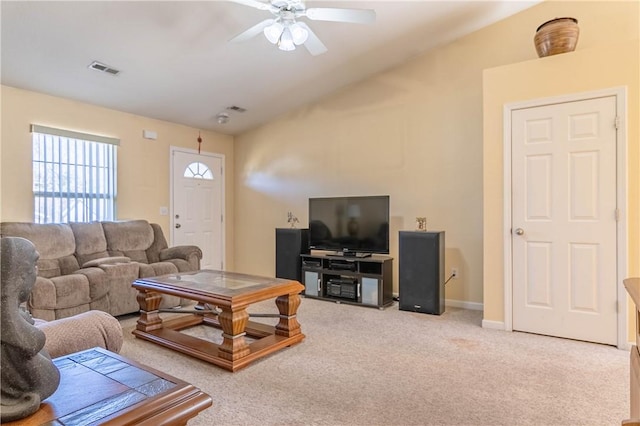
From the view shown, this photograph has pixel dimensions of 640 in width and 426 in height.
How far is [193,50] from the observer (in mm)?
3582

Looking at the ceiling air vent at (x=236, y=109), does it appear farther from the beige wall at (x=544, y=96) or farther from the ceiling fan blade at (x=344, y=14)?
the beige wall at (x=544, y=96)

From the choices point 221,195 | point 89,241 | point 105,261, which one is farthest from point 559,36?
point 89,241

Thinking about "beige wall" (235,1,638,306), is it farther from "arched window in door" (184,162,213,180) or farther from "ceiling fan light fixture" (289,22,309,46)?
"ceiling fan light fixture" (289,22,309,46)

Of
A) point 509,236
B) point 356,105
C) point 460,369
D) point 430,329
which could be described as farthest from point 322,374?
point 356,105

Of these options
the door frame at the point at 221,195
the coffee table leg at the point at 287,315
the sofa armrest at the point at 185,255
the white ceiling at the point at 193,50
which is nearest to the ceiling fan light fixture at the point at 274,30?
the white ceiling at the point at 193,50

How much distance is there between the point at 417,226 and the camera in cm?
436

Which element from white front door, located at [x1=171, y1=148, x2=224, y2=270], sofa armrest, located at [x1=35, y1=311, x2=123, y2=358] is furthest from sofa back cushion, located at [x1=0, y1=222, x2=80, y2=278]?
sofa armrest, located at [x1=35, y1=311, x2=123, y2=358]

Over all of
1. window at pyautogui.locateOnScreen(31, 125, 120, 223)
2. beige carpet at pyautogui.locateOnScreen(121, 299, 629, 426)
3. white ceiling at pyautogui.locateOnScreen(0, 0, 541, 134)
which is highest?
white ceiling at pyautogui.locateOnScreen(0, 0, 541, 134)

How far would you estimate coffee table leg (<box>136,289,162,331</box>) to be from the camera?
303cm

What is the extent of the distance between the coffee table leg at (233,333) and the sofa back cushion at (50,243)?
7.34 feet

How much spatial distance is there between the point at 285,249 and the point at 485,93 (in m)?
2.95

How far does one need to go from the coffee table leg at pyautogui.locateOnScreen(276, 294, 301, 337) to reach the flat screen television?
1.62 m

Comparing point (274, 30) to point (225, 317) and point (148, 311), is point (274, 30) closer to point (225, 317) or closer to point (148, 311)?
point (225, 317)

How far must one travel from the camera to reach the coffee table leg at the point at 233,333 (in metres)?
2.42
